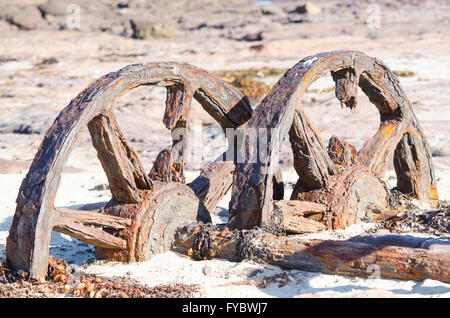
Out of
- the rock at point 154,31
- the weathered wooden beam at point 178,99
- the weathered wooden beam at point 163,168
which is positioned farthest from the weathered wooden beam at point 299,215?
the rock at point 154,31

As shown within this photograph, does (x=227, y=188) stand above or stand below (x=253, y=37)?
below

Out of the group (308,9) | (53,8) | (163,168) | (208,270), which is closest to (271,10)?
(308,9)

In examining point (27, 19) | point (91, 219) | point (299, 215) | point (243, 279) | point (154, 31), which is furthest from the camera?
point (27, 19)

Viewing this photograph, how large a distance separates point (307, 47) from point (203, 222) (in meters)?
14.9

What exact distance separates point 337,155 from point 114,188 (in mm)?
1662

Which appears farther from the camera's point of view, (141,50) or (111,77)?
(141,50)

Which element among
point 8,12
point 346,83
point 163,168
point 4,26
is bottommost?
point 163,168

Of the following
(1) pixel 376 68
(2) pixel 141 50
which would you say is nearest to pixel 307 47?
(2) pixel 141 50

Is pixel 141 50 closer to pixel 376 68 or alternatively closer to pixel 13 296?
pixel 376 68

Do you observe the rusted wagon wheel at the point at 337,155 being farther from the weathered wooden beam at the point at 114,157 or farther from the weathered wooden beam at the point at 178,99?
the weathered wooden beam at the point at 114,157

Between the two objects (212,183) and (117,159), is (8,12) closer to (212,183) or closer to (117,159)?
(212,183)

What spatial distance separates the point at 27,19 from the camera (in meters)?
25.4

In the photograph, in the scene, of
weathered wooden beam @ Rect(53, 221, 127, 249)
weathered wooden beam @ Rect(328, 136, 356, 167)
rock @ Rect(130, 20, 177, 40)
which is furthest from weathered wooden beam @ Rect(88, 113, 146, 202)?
rock @ Rect(130, 20, 177, 40)

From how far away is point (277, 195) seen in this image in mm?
4656
